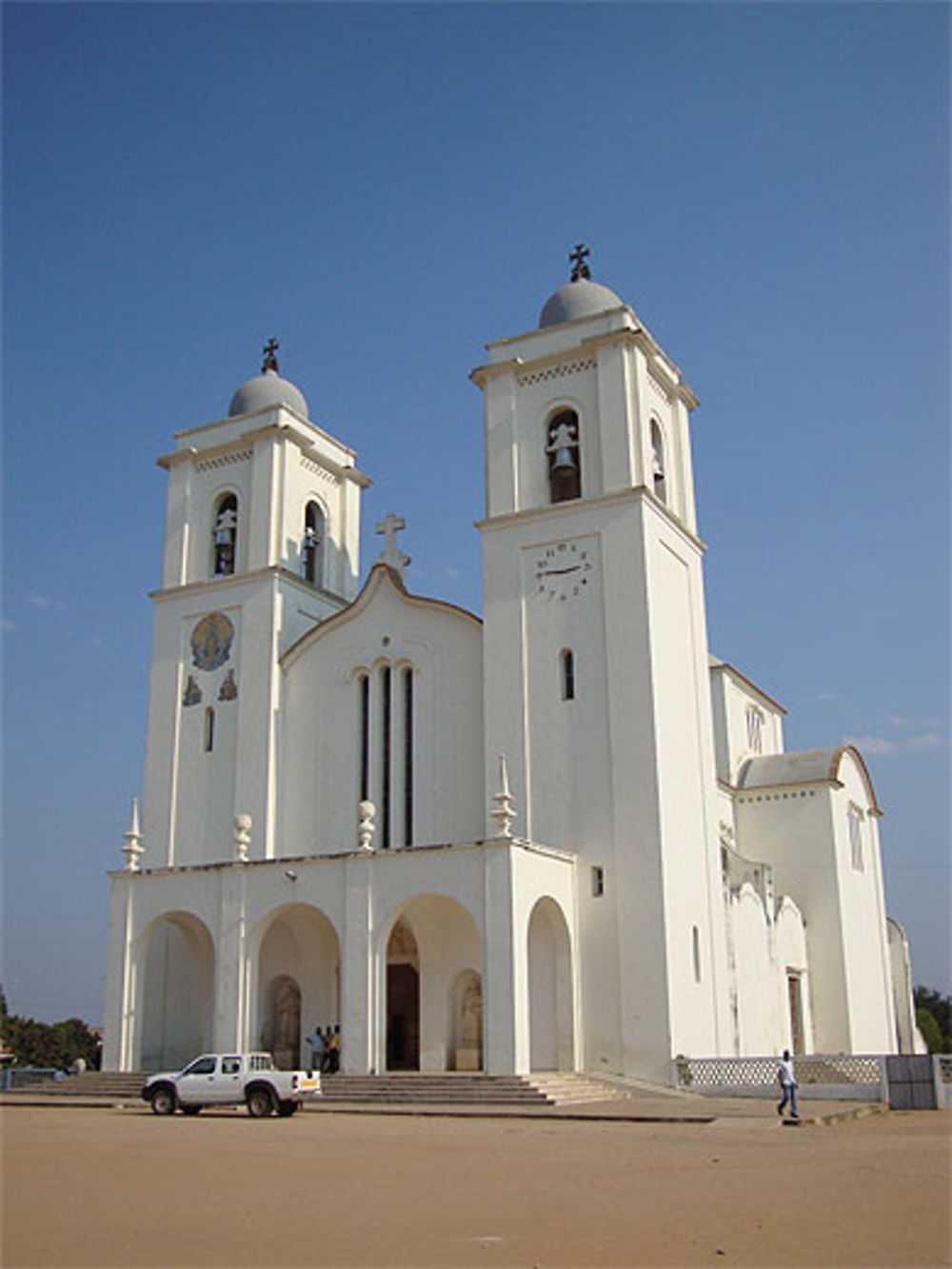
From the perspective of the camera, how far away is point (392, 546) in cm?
3188

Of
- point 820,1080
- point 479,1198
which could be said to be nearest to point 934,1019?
point 820,1080

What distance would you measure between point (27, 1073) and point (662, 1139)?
64.1 ft

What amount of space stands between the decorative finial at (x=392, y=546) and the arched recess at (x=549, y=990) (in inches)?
375

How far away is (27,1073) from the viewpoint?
30156 mm

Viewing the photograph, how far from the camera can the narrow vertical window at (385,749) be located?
2934 cm

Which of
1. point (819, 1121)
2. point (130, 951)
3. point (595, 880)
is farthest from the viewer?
point (130, 951)

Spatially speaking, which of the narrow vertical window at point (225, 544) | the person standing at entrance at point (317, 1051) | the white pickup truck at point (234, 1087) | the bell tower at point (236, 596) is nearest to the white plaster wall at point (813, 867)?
the bell tower at point (236, 596)

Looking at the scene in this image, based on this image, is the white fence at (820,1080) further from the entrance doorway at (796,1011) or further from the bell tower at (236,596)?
the bell tower at (236,596)

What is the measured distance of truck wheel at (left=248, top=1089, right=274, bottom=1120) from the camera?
20484 millimetres

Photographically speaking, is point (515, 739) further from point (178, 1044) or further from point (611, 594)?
point (178, 1044)

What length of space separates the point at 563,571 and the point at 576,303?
726cm

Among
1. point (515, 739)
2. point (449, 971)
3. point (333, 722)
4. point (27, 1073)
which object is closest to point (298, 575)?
point (333, 722)

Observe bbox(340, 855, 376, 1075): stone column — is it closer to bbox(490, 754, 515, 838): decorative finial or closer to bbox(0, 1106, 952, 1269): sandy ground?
bbox(490, 754, 515, 838): decorative finial

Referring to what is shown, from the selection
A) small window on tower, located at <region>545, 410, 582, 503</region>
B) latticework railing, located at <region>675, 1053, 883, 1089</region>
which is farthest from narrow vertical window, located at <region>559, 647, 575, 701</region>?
latticework railing, located at <region>675, 1053, 883, 1089</region>
